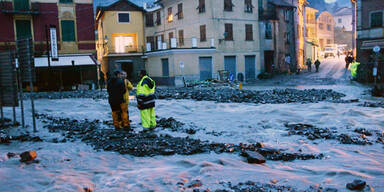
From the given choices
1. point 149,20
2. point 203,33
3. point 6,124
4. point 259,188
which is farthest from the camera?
point 149,20

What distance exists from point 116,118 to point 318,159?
5.69 meters

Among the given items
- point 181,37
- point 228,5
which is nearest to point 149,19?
point 181,37

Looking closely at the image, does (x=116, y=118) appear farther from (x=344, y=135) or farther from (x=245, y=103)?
(x=245, y=103)

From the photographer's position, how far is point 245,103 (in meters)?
17.1

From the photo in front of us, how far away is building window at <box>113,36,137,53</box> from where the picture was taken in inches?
1625

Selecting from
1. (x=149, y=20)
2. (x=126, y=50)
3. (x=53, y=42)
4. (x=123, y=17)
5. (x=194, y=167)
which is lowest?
(x=194, y=167)

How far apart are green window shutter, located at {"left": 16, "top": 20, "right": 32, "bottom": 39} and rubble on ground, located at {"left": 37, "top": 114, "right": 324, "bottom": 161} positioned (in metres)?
23.1

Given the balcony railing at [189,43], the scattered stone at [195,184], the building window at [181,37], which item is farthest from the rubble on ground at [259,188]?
the building window at [181,37]

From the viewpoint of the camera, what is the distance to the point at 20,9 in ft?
95.0

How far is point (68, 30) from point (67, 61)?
10.3ft

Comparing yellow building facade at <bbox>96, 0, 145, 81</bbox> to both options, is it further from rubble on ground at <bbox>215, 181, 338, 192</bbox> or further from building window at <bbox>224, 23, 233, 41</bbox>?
rubble on ground at <bbox>215, 181, 338, 192</bbox>

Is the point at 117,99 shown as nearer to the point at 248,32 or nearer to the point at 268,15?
the point at 248,32

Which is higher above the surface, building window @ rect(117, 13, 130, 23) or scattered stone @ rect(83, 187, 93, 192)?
building window @ rect(117, 13, 130, 23)

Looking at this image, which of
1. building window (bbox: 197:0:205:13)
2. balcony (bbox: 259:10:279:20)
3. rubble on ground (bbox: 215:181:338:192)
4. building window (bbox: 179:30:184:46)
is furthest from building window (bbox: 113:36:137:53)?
rubble on ground (bbox: 215:181:338:192)
